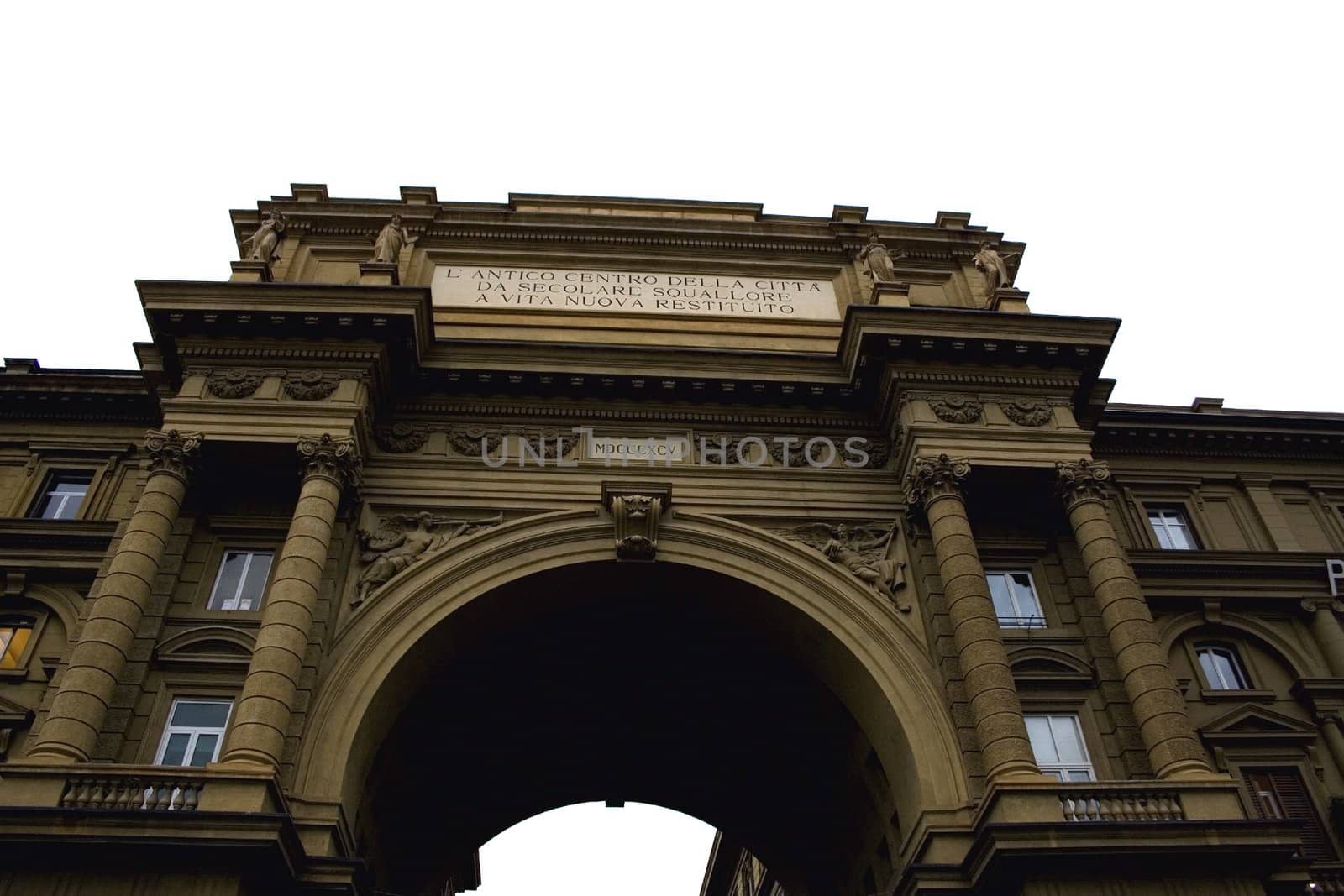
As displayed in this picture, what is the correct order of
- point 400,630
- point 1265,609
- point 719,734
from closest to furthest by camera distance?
1. point 400,630
2. point 1265,609
3. point 719,734

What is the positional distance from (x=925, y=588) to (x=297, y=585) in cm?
1148

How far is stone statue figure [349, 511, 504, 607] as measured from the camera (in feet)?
68.9

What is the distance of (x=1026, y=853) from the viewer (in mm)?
16203

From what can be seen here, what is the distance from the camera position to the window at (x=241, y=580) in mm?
20828

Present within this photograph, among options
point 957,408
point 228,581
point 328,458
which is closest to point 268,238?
point 328,458

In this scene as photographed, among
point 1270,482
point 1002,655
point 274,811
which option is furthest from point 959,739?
point 1270,482

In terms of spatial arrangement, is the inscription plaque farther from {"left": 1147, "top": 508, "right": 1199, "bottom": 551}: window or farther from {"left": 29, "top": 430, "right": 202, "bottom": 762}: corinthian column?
{"left": 1147, "top": 508, "right": 1199, "bottom": 551}: window

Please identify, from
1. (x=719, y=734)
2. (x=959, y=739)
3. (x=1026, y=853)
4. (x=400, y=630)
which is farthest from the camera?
(x=719, y=734)

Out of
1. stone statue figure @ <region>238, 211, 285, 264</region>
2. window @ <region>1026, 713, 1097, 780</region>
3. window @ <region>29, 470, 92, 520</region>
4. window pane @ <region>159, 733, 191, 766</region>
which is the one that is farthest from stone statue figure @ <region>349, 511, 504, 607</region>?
window @ <region>1026, 713, 1097, 780</region>

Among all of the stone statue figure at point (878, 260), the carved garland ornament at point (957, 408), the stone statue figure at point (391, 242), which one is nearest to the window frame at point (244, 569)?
the stone statue figure at point (391, 242)

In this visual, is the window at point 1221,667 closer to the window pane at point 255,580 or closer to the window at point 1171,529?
the window at point 1171,529

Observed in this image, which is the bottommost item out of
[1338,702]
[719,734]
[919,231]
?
[1338,702]

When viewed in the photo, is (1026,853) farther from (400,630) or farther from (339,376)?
(339,376)

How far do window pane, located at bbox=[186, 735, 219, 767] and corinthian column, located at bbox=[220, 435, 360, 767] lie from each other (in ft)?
2.31
